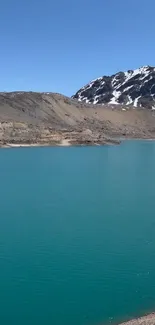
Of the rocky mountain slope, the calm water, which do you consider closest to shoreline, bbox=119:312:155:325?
the calm water

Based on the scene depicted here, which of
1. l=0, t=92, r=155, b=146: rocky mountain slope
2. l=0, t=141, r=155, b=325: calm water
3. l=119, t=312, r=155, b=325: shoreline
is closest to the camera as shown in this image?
l=119, t=312, r=155, b=325: shoreline

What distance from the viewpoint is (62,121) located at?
429ft

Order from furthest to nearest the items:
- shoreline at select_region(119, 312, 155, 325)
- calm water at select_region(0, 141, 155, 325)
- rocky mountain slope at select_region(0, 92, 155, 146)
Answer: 1. rocky mountain slope at select_region(0, 92, 155, 146)
2. calm water at select_region(0, 141, 155, 325)
3. shoreline at select_region(119, 312, 155, 325)

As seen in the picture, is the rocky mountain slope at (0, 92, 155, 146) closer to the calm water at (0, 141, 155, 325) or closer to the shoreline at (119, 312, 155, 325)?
the calm water at (0, 141, 155, 325)

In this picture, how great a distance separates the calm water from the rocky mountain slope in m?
59.7

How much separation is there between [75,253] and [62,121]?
362 ft

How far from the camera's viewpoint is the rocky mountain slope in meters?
104

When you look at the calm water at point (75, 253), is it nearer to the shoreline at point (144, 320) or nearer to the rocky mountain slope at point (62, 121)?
the shoreline at point (144, 320)

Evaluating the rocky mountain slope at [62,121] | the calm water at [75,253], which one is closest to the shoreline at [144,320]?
the calm water at [75,253]

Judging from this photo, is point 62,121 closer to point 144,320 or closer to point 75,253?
point 75,253

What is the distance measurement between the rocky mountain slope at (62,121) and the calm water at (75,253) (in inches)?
2351

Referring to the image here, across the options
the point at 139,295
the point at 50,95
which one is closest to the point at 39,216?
the point at 139,295

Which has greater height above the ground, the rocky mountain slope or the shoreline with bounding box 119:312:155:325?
the rocky mountain slope

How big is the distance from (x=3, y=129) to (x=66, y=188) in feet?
202
